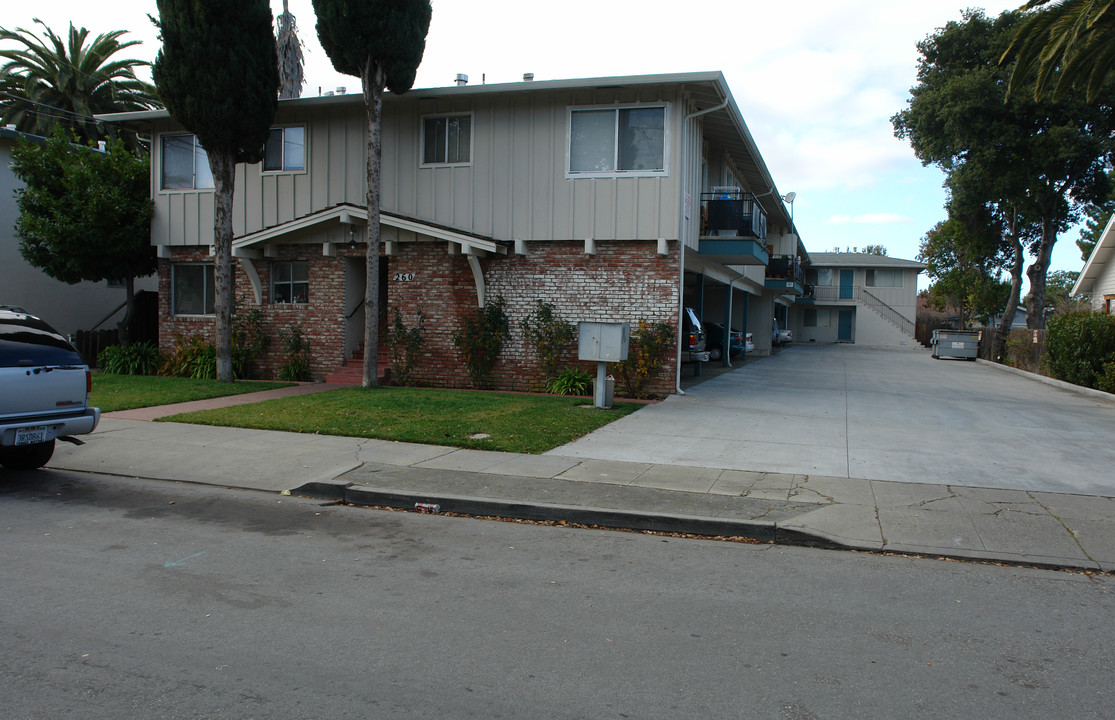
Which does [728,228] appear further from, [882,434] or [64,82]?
[64,82]

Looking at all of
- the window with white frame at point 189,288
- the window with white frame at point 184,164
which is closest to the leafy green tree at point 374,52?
the window with white frame at point 184,164

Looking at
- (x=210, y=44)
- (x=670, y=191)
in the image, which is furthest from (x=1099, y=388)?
(x=210, y=44)

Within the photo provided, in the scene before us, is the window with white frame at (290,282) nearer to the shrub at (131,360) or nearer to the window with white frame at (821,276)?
the shrub at (131,360)

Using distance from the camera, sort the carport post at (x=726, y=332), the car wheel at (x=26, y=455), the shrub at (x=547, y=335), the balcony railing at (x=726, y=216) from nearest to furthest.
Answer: the car wheel at (x=26, y=455)
the shrub at (x=547, y=335)
the balcony railing at (x=726, y=216)
the carport post at (x=726, y=332)

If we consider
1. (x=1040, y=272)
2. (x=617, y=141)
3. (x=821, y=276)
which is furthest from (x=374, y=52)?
(x=821, y=276)

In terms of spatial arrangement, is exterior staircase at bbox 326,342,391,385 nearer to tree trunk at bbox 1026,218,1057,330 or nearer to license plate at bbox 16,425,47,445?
license plate at bbox 16,425,47,445

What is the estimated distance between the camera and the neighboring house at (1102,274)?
27.4 m

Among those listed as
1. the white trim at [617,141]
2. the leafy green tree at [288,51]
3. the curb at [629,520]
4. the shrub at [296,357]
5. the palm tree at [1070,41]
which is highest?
the leafy green tree at [288,51]

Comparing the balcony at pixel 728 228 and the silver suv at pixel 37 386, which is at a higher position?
the balcony at pixel 728 228

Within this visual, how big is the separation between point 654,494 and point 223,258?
41.5 feet

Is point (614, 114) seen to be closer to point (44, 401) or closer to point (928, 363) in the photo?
point (44, 401)

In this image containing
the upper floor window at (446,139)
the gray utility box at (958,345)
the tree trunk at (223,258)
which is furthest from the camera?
the gray utility box at (958,345)

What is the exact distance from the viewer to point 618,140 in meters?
15.5

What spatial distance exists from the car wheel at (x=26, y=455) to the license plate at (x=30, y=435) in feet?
2.88
